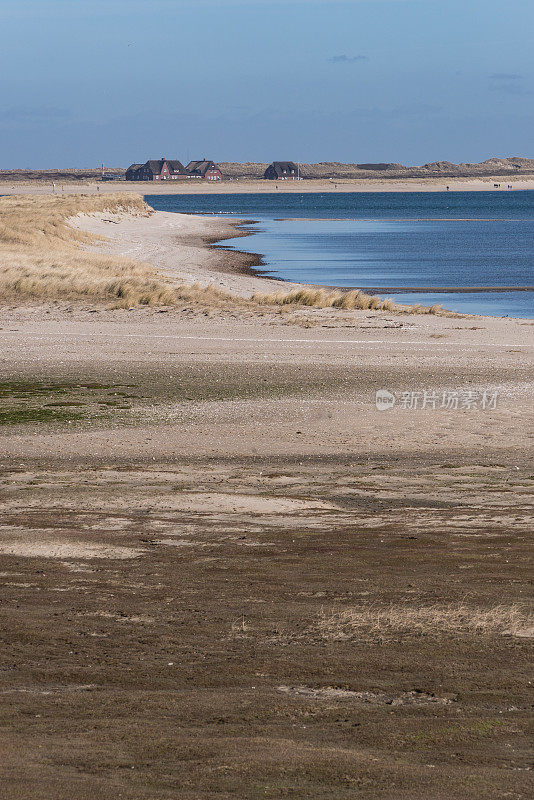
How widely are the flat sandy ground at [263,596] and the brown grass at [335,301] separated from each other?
12014 millimetres

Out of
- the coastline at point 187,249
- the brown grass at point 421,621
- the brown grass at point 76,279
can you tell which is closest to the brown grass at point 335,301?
the brown grass at point 76,279

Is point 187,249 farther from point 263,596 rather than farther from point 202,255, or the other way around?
point 263,596

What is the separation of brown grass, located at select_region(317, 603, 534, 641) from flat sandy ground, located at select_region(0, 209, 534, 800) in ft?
0.07

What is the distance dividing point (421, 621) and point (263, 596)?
114 centimetres

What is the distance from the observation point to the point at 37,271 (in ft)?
105

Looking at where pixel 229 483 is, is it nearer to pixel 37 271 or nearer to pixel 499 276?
pixel 37 271

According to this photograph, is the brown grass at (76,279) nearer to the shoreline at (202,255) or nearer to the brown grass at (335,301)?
the brown grass at (335,301)

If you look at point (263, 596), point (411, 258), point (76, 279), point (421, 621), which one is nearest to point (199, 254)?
point (411, 258)

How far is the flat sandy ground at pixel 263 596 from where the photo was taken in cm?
462

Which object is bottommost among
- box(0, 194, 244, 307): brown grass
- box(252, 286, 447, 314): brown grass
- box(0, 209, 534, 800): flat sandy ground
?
box(0, 209, 534, 800): flat sandy ground

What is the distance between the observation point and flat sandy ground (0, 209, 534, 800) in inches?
182

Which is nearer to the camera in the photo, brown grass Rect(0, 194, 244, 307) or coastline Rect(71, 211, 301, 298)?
brown grass Rect(0, 194, 244, 307)

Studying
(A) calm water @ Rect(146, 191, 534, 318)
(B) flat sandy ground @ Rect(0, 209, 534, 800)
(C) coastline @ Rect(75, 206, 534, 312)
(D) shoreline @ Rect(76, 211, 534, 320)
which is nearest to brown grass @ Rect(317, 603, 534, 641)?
(B) flat sandy ground @ Rect(0, 209, 534, 800)

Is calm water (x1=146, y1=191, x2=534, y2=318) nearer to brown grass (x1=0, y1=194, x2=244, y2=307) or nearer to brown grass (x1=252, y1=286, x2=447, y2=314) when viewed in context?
brown grass (x1=252, y1=286, x2=447, y2=314)
